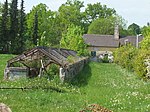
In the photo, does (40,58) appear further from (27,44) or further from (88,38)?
(88,38)

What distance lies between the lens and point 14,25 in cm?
6938

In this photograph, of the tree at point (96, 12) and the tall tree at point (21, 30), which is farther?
the tree at point (96, 12)

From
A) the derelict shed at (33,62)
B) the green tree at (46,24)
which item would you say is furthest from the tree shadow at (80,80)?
the green tree at (46,24)

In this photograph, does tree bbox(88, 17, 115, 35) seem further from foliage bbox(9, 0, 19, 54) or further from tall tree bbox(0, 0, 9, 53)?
tall tree bbox(0, 0, 9, 53)

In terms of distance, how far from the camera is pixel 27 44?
74.8 metres

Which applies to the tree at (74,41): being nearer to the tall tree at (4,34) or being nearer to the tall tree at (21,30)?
the tall tree at (21,30)

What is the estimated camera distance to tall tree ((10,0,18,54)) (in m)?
66.9

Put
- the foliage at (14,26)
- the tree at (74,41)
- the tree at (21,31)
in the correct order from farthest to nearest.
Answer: the tree at (21,31), the foliage at (14,26), the tree at (74,41)

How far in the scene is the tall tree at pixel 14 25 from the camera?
66.9m

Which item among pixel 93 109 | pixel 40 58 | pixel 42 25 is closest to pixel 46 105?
pixel 93 109

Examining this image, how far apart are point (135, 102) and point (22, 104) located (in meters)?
4.02

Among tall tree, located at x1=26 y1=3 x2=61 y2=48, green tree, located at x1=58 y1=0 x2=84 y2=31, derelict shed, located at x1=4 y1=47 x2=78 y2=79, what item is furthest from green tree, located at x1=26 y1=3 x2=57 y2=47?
→ derelict shed, located at x1=4 y1=47 x2=78 y2=79

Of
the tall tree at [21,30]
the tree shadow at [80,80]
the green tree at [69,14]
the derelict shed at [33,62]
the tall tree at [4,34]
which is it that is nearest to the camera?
the tree shadow at [80,80]

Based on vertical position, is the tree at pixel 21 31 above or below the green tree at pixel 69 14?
below
